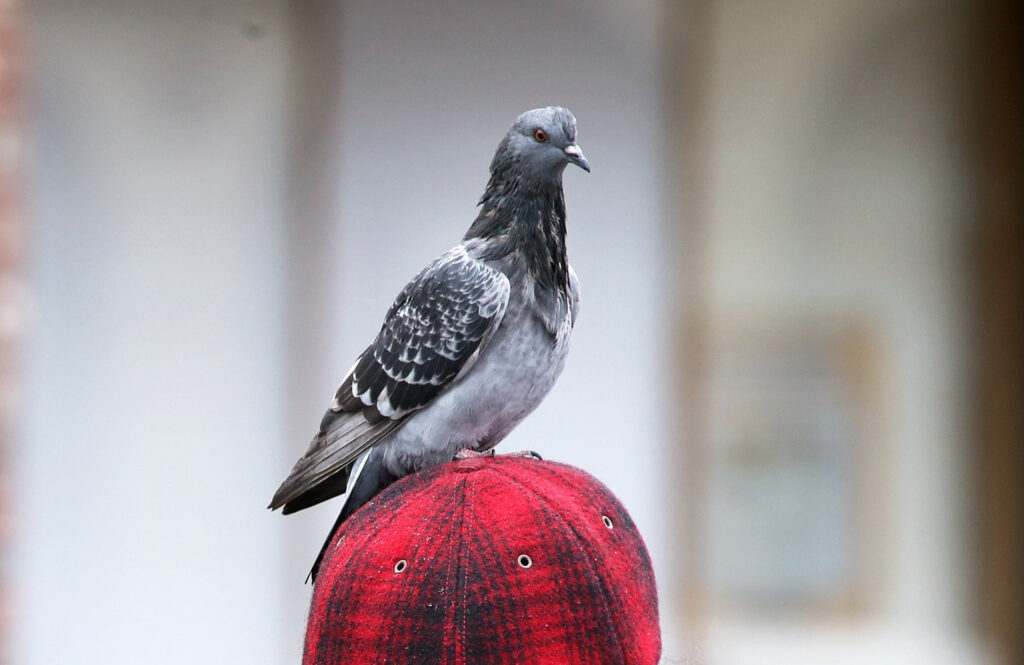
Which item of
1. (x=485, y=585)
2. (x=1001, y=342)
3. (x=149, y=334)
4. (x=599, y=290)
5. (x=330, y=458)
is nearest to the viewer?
(x=485, y=585)

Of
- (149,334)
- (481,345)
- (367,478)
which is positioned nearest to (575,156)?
(481,345)

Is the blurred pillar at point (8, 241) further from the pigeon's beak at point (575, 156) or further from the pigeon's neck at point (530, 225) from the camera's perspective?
the pigeon's beak at point (575, 156)

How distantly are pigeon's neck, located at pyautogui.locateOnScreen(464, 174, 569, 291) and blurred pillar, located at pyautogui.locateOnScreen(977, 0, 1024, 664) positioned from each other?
307cm

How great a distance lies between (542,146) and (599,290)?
2375 millimetres

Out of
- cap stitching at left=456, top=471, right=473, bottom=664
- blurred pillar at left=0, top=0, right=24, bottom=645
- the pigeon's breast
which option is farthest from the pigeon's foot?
blurred pillar at left=0, top=0, right=24, bottom=645

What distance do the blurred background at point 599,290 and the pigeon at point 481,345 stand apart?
2.12 metres

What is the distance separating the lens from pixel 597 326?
427cm

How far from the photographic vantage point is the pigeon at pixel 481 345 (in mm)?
1912

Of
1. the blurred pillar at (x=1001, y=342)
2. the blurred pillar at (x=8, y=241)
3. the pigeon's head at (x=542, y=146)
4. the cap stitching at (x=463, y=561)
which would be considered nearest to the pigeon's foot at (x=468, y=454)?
the cap stitching at (x=463, y=561)

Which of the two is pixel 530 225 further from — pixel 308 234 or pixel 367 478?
pixel 308 234

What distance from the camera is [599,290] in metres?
4.26

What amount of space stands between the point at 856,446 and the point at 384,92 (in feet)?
7.08

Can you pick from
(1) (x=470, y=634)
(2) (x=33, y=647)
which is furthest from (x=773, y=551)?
(1) (x=470, y=634)

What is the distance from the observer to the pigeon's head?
6.16ft
